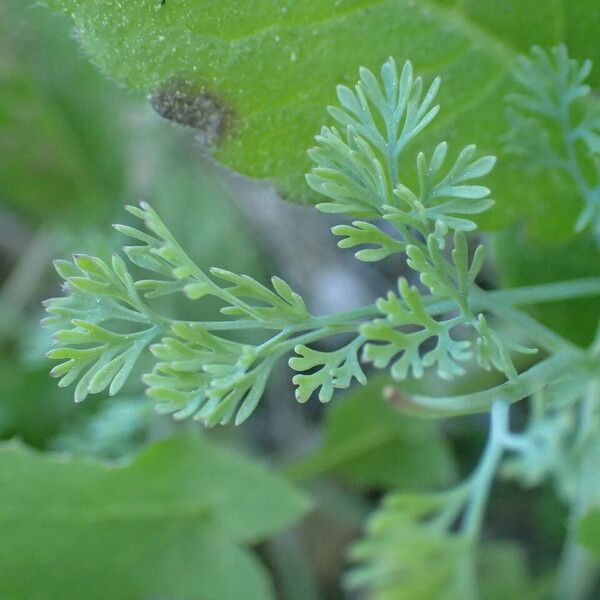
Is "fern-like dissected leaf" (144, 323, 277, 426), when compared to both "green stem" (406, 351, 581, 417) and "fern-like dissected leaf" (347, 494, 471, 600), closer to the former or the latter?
"green stem" (406, 351, 581, 417)

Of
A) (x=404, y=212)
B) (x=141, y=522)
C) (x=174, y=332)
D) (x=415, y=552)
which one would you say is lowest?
(x=141, y=522)

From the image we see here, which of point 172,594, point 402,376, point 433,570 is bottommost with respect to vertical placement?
point 172,594

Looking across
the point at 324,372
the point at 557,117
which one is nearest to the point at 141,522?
the point at 324,372

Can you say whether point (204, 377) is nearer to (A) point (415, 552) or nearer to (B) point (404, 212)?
(B) point (404, 212)

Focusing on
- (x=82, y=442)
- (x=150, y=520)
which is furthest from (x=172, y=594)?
(x=82, y=442)

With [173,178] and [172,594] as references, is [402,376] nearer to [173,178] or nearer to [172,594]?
[172,594]
